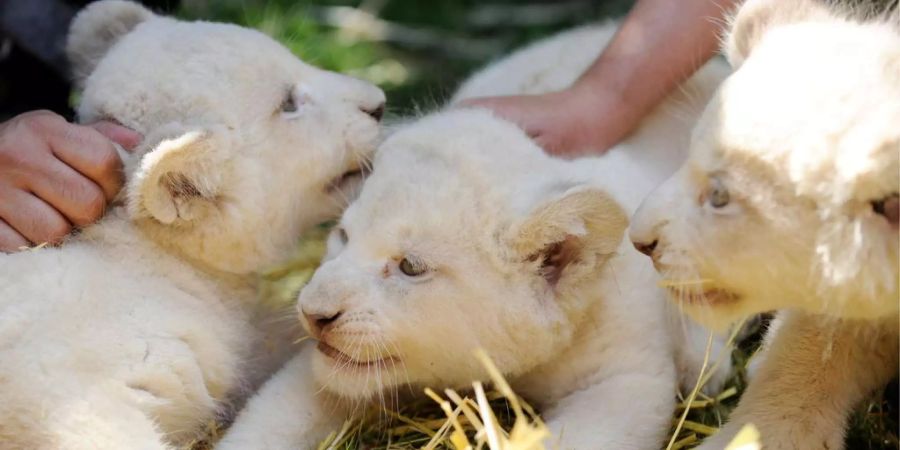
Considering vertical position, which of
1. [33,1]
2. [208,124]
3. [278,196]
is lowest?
[33,1]

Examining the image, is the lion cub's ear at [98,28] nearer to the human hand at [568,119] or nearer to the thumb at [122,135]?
the thumb at [122,135]

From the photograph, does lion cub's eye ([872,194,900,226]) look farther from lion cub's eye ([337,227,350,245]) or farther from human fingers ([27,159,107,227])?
human fingers ([27,159,107,227])

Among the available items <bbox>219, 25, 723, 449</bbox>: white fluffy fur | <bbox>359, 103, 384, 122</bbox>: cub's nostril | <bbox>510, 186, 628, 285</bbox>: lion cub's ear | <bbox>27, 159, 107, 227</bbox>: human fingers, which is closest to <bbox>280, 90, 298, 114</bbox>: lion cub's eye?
<bbox>359, 103, 384, 122</bbox>: cub's nostril

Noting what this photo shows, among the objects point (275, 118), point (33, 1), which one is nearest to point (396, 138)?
point (275, 118)

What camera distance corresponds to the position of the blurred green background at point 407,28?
6746 millimetres

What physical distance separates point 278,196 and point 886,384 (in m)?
2.09

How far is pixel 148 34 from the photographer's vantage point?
3.96 metres

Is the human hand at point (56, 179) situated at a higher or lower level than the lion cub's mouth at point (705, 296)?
lower

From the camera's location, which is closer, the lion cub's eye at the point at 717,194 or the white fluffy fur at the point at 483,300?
the lion cub's eye at the point at 717,194

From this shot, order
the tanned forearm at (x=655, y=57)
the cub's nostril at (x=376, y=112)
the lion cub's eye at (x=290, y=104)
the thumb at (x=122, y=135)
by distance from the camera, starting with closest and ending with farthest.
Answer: the thumb at (x=122, y=135), the lion cub's eye at (x=290, y=104), the cub's nostril at (x=376, y=112), the tanned forearm at (x=655, y=57)

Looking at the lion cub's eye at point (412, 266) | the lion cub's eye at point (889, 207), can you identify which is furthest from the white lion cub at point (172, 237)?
the lion cub's eye at point (889, 207)

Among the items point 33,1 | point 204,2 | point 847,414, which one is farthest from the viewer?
point 204,2

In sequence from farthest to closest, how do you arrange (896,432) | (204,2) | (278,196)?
(204,2) → (278,196) → (896,432)

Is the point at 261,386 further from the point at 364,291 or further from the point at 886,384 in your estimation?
the point at 886,384
